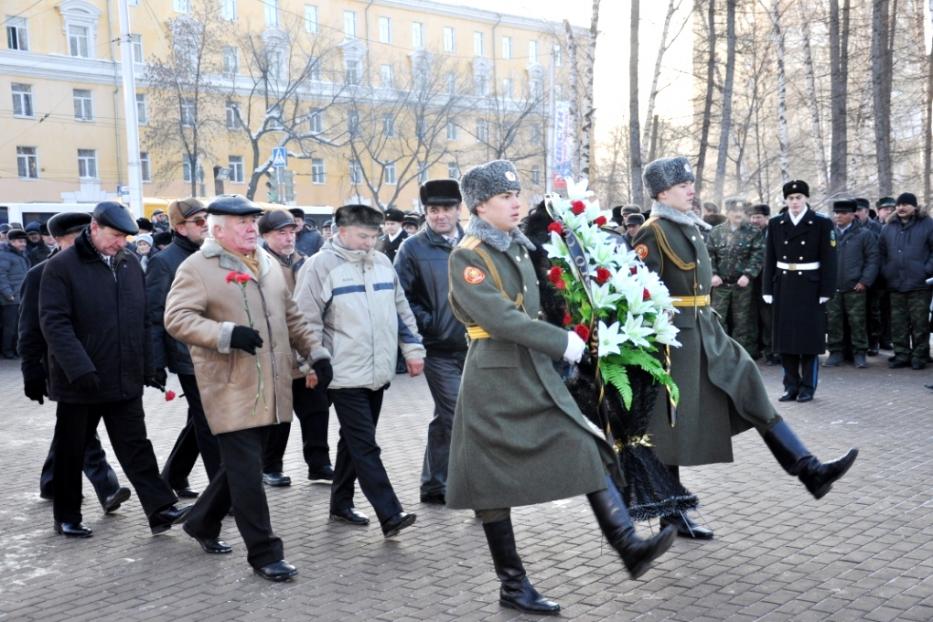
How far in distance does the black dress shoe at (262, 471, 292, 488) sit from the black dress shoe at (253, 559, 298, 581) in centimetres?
231

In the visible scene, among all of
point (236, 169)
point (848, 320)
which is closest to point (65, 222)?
point (848, 320)

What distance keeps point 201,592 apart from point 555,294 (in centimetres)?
239

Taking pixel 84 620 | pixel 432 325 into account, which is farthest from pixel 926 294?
pixel 84 620

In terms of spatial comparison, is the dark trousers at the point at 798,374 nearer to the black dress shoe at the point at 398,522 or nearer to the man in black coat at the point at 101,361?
the black dress shoe at the point at 398,522

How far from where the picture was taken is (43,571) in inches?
236

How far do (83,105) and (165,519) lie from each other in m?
48.3

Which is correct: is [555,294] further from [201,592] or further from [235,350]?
[201,592]

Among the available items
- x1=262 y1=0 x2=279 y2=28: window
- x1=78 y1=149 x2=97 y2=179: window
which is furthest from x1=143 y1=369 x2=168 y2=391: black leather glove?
x1=262 y1=0 x2=279 y2=28: window

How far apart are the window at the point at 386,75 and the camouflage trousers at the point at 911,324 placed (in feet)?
130

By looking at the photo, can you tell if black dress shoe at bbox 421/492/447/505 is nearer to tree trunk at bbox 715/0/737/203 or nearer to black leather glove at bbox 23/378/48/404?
black leather glove at bbox 23/378/48/404

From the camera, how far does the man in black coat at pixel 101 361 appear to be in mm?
6574

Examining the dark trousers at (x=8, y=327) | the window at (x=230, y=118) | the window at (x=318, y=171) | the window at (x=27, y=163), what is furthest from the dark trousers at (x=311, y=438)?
the window at (x=318, y=171)

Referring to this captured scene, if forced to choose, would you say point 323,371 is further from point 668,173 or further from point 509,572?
point 668,173

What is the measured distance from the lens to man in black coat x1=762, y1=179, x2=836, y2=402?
36.2ft
